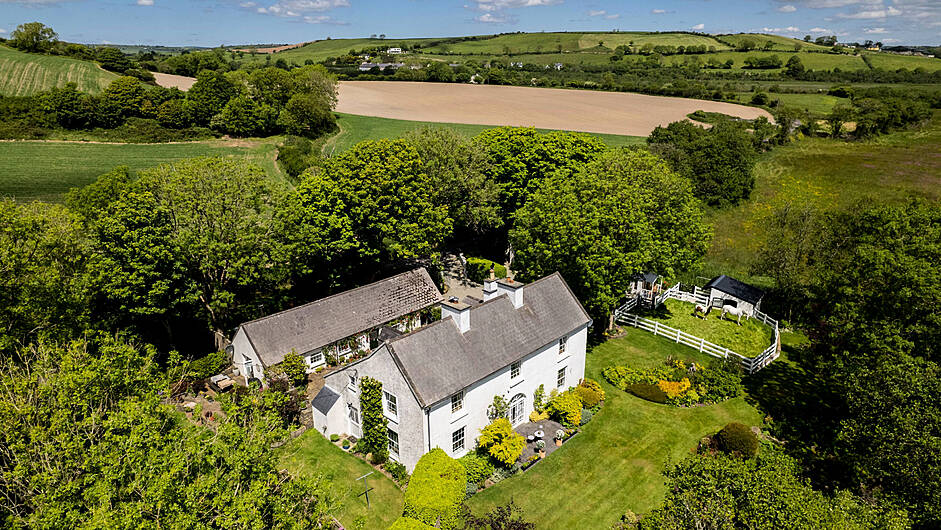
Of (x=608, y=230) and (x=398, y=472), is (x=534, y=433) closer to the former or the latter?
(x=398, y=472)

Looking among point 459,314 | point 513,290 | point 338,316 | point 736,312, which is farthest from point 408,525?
point 736,312

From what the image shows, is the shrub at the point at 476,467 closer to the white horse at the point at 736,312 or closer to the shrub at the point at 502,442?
the shrub at the point at 502,442

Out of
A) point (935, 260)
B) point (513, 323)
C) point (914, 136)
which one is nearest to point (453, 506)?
point (513, 323)

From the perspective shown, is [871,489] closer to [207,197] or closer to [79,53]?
[207,197]

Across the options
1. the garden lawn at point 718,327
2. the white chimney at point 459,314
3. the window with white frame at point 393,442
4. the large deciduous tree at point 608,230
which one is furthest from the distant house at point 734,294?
the window with white frame at point 393,442

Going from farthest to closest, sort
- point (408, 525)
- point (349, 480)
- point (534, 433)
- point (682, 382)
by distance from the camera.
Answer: point (682, 382)
point (534, 433)
point (349, 480)
point (408, 525)

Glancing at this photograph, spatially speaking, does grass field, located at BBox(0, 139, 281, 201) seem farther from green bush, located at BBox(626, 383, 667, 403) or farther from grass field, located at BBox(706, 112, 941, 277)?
grass field, located at BBox(706, 112, 941, 277)
